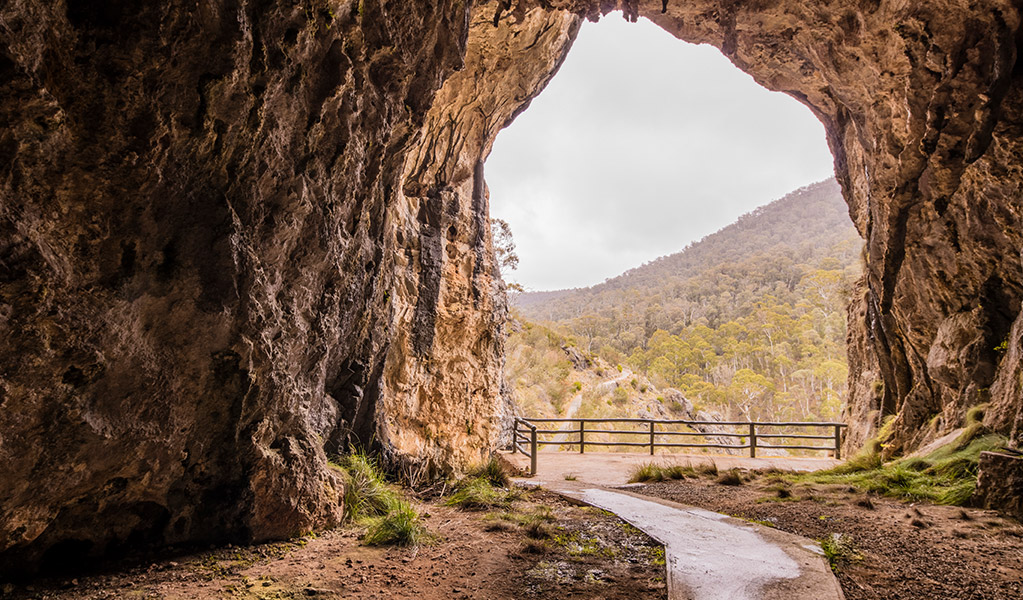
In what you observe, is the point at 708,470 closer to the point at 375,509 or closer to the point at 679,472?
the point at 679,472

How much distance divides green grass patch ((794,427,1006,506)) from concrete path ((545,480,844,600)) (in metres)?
2.39

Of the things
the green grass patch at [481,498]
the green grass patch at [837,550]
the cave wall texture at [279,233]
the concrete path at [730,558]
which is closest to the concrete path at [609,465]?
the cave wall texture at [279,233]

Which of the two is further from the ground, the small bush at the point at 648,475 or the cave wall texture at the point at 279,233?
the cave wall texture at the point at 279,233

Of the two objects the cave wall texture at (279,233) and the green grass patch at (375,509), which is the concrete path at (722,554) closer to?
the green grass patch at (375,509)

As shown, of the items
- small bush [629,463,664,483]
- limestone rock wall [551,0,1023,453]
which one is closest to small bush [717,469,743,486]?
small bush [629,463,664,483]

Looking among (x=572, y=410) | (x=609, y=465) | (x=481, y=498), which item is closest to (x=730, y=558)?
(x=481, y=498)

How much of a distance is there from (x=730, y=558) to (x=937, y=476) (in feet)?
13.8

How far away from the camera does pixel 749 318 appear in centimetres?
5484

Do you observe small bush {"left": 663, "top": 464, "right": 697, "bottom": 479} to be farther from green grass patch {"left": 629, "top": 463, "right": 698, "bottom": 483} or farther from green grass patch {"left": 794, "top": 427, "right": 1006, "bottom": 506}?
green grass patch {"left": 794, "top": 427, "right": 1006, "bottom": 506}

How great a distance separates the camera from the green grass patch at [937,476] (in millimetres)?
5527

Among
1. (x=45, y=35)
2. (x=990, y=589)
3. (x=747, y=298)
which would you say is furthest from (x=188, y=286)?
(x=747, y=298)

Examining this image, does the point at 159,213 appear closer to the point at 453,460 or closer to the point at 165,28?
the point at 165,28

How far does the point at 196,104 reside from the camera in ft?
10.8

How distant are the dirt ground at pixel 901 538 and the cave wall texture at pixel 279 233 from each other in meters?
1.75
